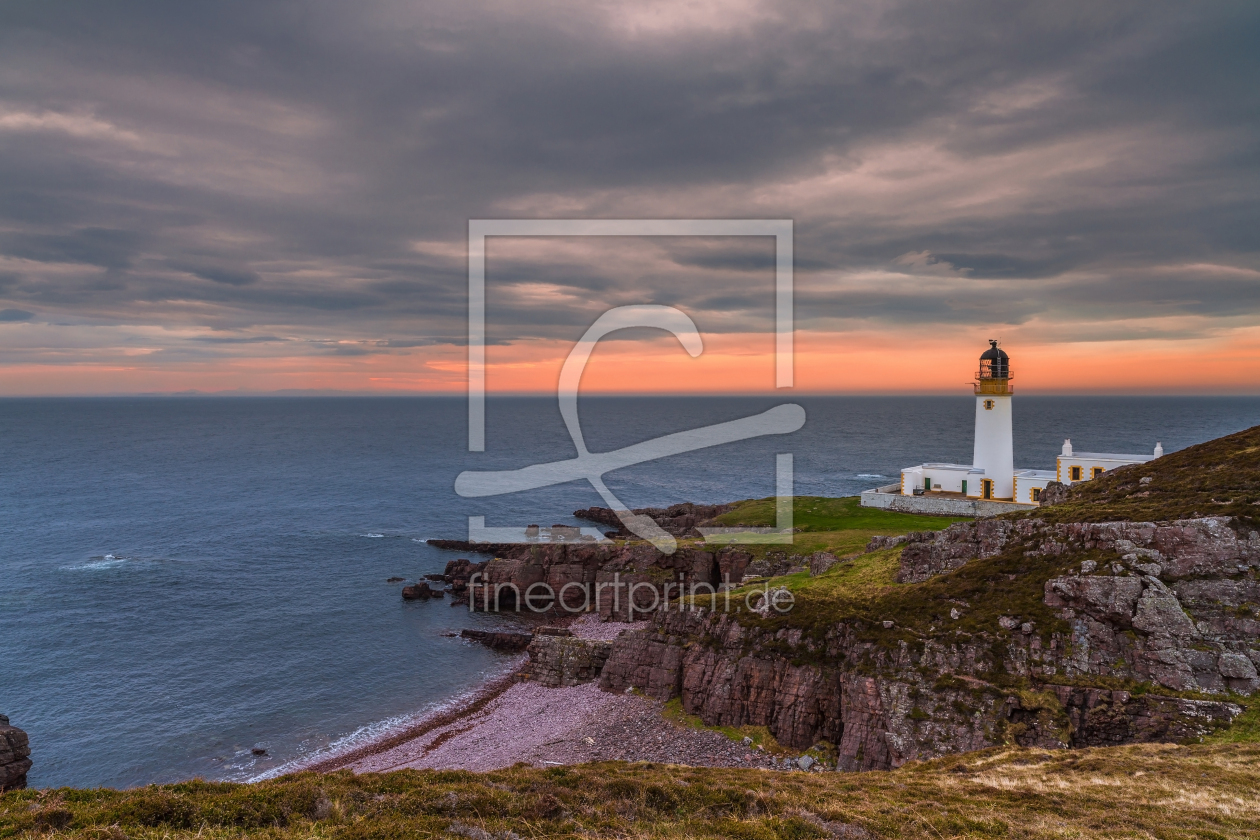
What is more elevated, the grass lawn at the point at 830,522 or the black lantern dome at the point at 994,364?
the black lantern dome at the point at 994,364

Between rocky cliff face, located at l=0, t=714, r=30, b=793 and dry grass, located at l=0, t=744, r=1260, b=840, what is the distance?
22.6m

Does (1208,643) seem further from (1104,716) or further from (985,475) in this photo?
(985,475)

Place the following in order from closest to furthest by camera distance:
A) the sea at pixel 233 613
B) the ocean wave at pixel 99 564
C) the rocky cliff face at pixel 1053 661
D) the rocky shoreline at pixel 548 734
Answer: the rocky cliff face at pixel 1053 661, the rocky shoreline at pixel 548 734, the sea at pixel 233 613, the ocean wave at pixel 99 564

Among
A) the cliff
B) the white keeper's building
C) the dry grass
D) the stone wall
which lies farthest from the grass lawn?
the dry grass

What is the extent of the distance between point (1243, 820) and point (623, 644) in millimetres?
30294

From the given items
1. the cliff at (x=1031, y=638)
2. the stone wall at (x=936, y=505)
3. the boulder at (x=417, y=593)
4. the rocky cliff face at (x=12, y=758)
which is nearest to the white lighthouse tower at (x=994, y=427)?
the stone wall at (x=936, y=505)

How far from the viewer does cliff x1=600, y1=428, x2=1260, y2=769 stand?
23781 millimetres

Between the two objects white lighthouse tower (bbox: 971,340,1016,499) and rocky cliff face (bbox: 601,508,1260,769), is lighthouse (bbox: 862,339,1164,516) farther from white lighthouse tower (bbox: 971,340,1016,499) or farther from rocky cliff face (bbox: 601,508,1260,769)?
rocky cliff face (bbox: 601,508,1260,769)

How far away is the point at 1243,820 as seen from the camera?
14.9 metres

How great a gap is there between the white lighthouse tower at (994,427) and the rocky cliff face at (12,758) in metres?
75.0

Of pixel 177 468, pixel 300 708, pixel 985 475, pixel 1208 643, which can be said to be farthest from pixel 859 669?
pixel 177 468

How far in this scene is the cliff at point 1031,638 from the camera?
23.8m

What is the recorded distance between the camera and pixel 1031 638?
26.3 meters

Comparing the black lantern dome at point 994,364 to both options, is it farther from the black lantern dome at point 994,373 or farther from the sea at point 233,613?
the sea at point 233,613
